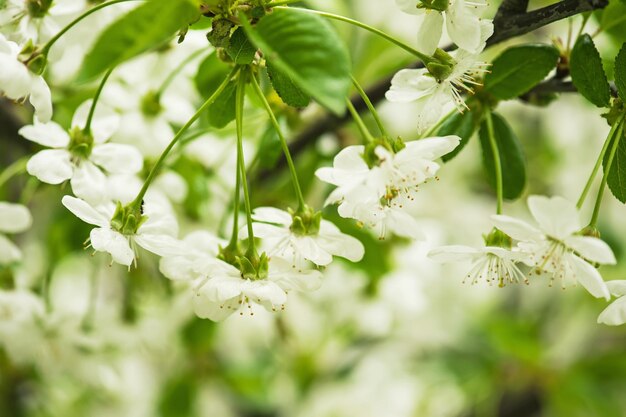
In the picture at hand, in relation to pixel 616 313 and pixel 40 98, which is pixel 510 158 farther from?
pixel 40 98

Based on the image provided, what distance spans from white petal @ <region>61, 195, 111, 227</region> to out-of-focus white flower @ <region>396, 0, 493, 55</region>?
0.81 feet

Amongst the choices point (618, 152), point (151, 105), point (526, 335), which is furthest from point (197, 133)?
point (526, 335)

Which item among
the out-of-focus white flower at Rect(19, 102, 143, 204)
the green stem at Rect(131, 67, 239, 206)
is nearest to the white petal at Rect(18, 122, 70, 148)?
the out-of-focus white flower at Rect(19, 102, 143, 204)

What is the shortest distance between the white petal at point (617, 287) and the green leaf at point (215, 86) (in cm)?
28

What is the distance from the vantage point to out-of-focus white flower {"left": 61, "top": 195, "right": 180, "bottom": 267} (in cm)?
46

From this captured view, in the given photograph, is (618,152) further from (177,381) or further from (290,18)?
(177,381)

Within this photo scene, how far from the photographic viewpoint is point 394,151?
1.49 feet

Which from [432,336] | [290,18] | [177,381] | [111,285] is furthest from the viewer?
[111,285]

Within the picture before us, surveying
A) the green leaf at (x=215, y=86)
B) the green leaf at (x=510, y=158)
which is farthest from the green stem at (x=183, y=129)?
the green leaf at (x=510, y=158)

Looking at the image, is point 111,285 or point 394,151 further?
point 111,285

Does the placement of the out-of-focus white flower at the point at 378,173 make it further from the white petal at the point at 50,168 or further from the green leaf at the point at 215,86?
the white petal at the point at 50,168

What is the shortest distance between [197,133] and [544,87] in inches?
11.5

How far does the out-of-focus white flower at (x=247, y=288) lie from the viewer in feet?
1.49

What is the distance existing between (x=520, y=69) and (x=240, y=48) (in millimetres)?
211
